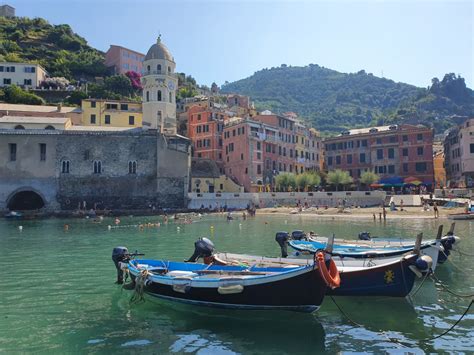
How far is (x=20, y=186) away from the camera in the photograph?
56.8 m

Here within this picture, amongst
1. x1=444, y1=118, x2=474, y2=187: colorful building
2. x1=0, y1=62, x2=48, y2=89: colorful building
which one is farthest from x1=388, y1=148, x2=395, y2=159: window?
x1=0, y1=62, x2=48, y2=89: colorful building

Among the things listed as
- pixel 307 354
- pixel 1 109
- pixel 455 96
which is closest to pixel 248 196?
pixel 1 109

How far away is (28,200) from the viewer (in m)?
60.2

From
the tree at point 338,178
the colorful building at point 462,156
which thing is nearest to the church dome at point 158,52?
the tree at point 338,178

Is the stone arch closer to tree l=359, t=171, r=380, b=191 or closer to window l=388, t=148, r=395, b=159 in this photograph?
tree l=359, t=171, r=380, b=191

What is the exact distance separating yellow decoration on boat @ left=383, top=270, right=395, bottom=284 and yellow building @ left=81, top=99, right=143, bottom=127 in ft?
210

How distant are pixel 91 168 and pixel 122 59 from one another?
55.0 m

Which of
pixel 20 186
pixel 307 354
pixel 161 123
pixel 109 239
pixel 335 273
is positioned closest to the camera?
A: pixel 307 354

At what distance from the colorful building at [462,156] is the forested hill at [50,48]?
78.7m

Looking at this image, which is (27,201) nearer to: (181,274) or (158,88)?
(158,88)

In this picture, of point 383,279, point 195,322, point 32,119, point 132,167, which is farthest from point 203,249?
point 32,119

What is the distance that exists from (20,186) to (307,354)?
56.8 m

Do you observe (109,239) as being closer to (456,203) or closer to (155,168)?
(155,168)

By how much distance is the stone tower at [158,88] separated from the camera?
63812mm
